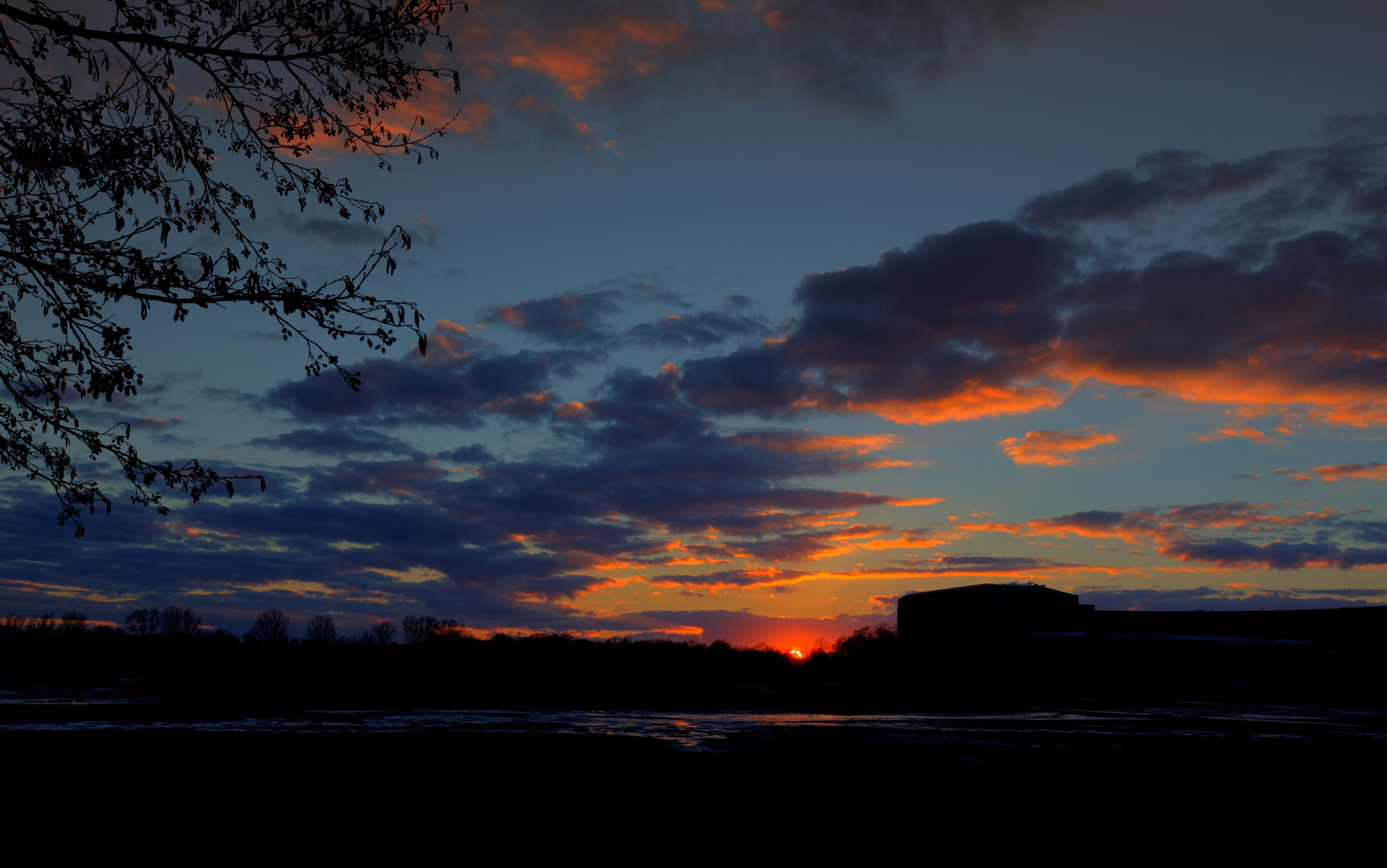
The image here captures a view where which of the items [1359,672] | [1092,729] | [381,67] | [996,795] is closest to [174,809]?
[381,67]

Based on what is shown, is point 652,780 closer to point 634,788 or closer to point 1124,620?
point 634,788

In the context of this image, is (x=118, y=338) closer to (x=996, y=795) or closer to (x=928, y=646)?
(x=996, y=795)

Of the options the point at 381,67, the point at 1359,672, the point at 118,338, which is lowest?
the point at 1359,672

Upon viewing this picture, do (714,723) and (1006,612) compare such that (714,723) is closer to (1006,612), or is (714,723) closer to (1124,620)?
(1006,612)

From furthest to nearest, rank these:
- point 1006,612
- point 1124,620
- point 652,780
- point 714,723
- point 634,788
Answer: point 1124,620 < point 1006,612 < point 714,723 < point 652,780 < point 634,788

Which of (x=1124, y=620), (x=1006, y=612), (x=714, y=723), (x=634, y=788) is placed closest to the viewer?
(x=634, y=788)

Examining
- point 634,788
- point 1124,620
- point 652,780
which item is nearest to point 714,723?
point 652,780

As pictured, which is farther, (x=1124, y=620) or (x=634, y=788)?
(x=1124, y=620)

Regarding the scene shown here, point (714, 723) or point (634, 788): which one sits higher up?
point (634, 788)

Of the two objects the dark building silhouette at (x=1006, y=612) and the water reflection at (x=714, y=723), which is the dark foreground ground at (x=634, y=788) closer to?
the water reflection at (x=714, y=723)

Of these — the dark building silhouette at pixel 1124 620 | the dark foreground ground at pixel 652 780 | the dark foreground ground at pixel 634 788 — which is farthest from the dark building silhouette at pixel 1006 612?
the dark foreground ground at pixel 634 788

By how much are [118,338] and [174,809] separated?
5517 millimetres

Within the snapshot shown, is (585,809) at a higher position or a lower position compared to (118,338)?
lower

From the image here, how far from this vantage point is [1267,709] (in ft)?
137
